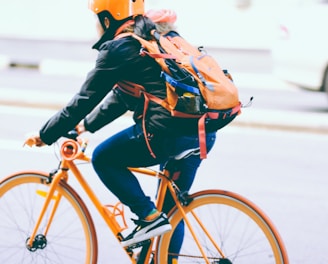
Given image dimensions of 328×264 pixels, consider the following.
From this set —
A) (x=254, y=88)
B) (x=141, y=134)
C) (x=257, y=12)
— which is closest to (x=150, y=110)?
(x=141, y=134)

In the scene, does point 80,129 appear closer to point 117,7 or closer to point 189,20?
point 117,7

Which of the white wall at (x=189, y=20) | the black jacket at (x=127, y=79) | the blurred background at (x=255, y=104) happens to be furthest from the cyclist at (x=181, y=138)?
the white wall at (x=189, y=20)

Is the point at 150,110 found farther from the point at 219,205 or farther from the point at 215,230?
the point at 215,230

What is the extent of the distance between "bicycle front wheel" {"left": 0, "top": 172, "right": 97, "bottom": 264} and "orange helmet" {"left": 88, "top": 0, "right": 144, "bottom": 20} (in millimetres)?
882

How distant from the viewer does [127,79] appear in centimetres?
347

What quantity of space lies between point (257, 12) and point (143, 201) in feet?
52.0

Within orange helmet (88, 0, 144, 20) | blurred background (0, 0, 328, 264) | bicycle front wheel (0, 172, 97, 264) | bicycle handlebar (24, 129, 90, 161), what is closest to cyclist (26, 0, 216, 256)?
orange helmet (88, 0, 144, 20)

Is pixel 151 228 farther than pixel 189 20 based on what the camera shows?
No

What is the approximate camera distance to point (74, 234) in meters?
4.66

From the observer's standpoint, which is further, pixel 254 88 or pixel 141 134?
pixel 254 88

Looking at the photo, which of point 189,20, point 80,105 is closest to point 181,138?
point 80,105

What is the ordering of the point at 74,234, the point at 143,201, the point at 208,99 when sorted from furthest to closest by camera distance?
1. the point at 74,234
2. the point at 143,201
3. the point at 208,99

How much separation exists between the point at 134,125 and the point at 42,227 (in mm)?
772

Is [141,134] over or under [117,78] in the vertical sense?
under
